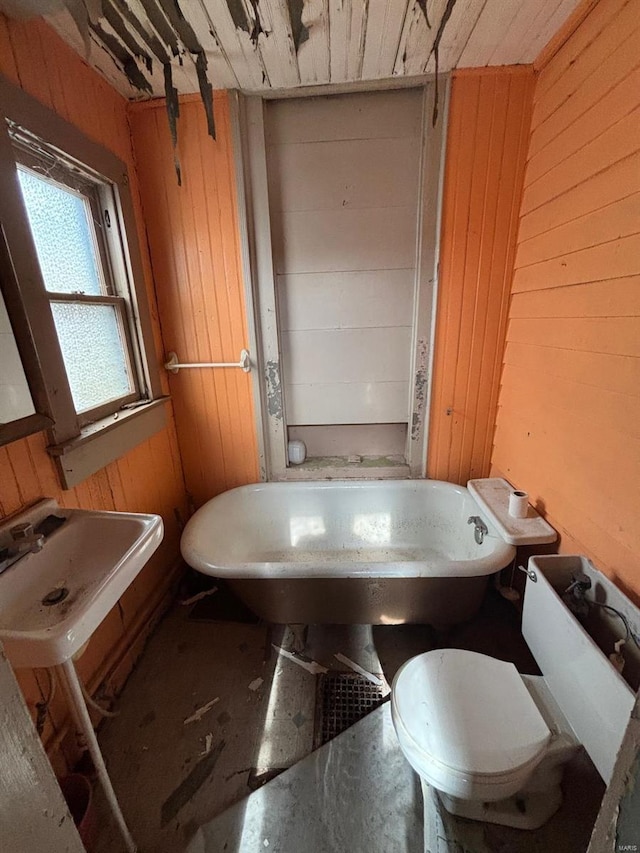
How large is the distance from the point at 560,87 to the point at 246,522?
2366 mm

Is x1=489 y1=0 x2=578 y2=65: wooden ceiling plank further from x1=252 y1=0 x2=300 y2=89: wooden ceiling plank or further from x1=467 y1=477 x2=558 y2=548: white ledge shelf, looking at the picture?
x1=467 y1=477 x2=558 y2=548: white ledge shelf

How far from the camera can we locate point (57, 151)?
→ 1211 millimetres

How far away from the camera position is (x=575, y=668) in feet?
3.06

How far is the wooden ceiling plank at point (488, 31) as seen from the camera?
1.18m

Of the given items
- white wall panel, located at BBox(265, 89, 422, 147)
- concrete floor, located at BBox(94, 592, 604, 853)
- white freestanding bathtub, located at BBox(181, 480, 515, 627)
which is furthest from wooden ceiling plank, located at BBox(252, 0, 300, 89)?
concrete floor, located at BBox(94, 592, 604, 853)

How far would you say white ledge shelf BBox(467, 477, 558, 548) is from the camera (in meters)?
1.37

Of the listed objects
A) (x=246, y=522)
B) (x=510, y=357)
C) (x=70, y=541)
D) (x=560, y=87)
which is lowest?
(x=246, y=522)

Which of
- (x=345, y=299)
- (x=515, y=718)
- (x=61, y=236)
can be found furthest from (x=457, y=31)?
(x=515, y=718)

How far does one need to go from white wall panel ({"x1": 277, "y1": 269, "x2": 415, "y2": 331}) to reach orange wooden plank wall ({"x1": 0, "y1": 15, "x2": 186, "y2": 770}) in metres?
0.73

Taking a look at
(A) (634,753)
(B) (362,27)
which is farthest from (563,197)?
(A) (634,753)

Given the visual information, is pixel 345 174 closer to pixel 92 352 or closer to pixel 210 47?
pixel 210 47

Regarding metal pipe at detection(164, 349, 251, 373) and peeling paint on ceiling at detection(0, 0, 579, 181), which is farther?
metal pipe at detection(164, 349, 251, 373)

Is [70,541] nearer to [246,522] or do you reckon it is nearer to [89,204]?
[246,522]

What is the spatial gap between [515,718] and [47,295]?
1878mm
